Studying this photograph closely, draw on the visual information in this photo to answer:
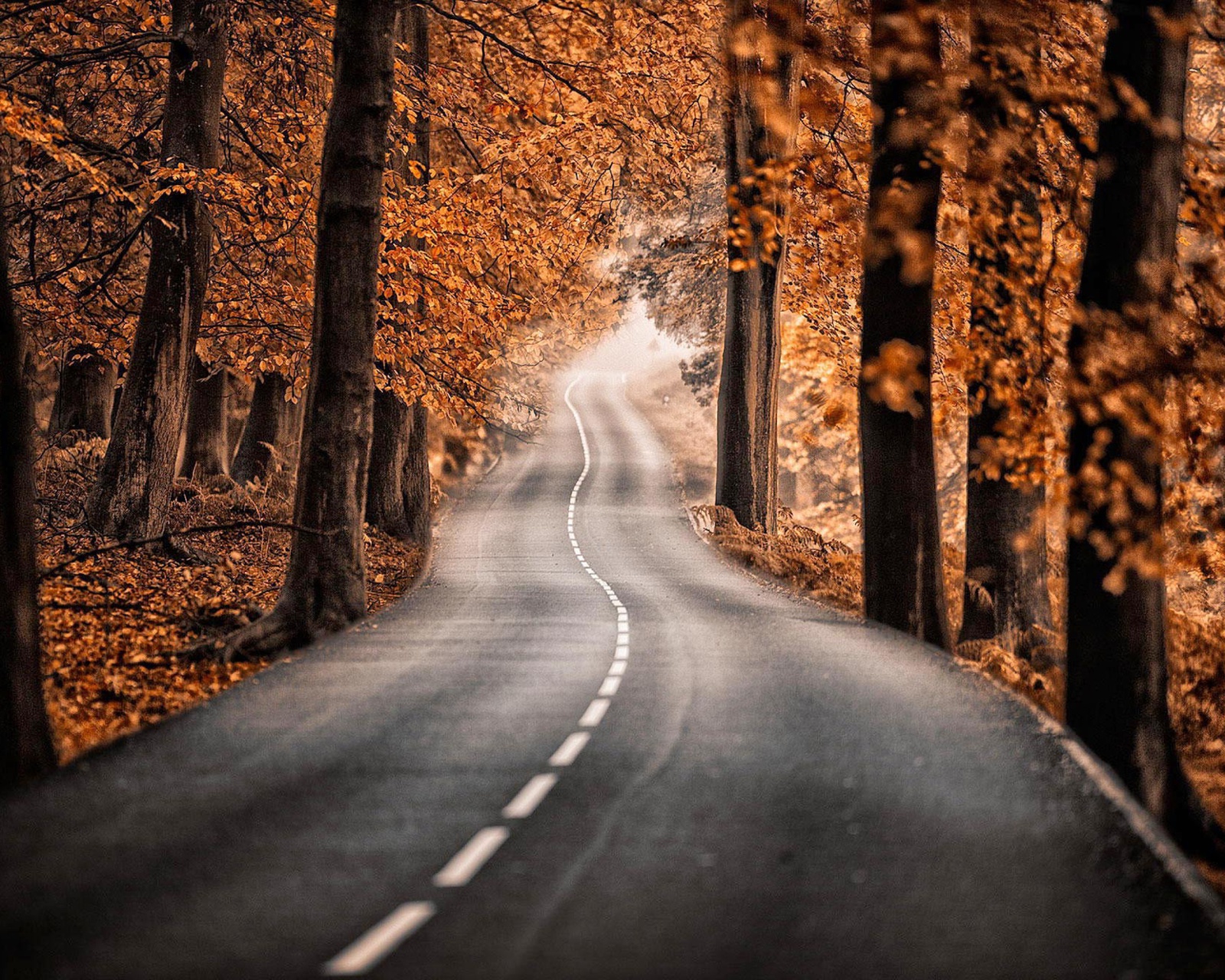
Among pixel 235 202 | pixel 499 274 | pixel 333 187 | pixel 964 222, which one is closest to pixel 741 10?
pixel 333 187

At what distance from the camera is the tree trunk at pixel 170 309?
1705 centimetres

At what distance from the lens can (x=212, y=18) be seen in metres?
17.4

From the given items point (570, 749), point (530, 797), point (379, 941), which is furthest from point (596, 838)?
point (570, 749)

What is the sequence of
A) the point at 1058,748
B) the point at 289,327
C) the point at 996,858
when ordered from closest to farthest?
the point at 996,858
the point at 1058,748
the point at 289,327

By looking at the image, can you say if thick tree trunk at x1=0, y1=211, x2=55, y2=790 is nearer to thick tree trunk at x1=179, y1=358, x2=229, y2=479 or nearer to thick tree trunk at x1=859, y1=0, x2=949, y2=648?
thick tree trunk at x1=859, y1=0, x2=949, y2=648

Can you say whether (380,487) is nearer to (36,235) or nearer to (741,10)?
(36,235)

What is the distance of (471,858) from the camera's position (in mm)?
6293

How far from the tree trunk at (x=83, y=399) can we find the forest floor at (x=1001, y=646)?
44.3 feet

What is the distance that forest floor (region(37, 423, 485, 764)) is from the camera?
11039 mm

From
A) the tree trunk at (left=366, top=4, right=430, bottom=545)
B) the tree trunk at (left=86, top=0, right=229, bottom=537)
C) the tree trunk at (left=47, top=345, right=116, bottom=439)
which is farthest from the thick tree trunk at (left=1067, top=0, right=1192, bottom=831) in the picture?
the tree trunk at (left=47, top=345, right=116, bottom=439)

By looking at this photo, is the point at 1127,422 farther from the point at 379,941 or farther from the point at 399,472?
the point at 399,472

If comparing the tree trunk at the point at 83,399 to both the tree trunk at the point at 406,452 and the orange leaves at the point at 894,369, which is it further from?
the orange leaves at the point at 894,369

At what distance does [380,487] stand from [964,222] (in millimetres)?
18617

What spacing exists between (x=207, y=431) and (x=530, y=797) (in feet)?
72.3
